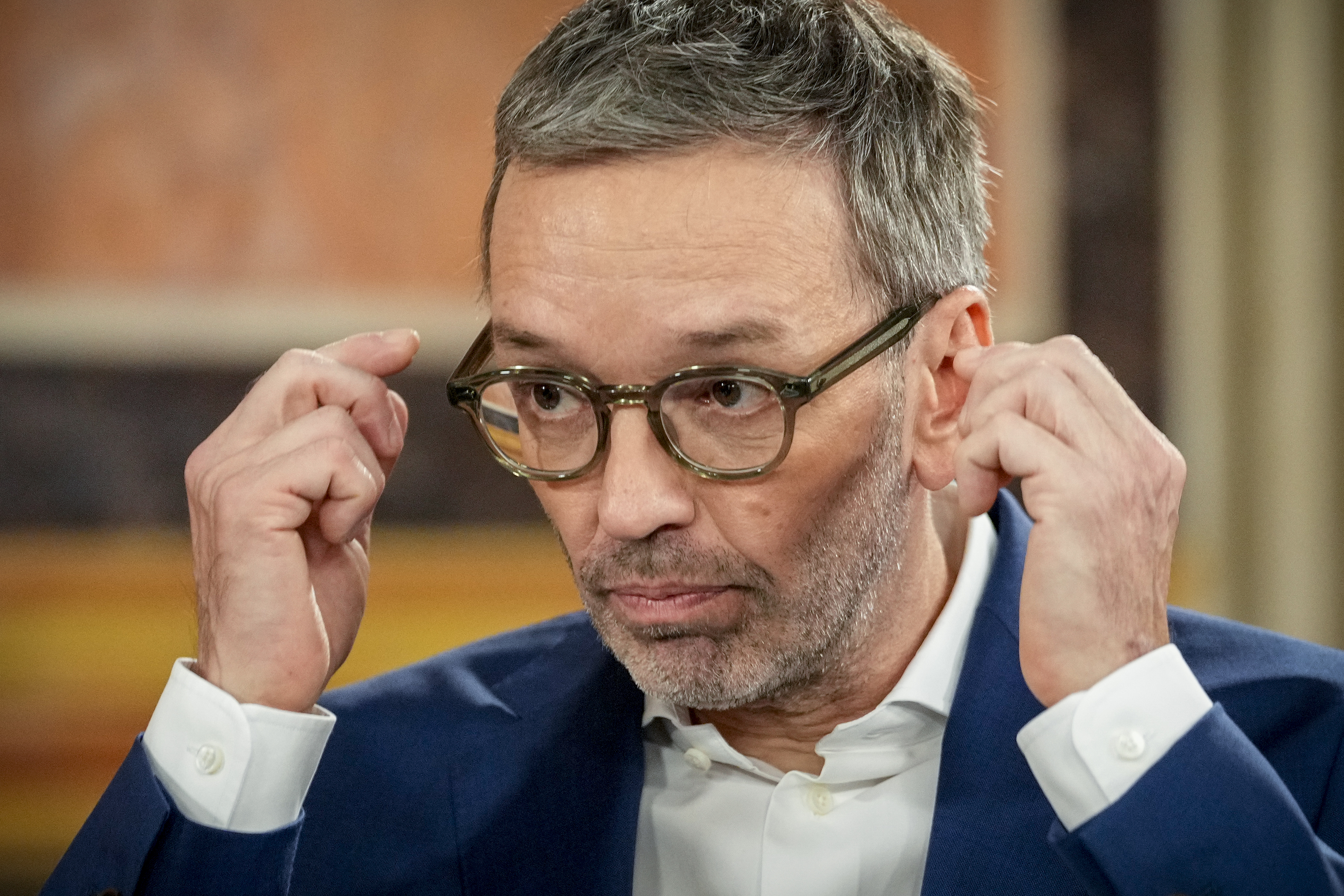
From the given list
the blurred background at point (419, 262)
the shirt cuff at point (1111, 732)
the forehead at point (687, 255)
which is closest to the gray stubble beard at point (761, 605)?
the forehead at point (687, 255)

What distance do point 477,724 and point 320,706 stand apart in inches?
8.6

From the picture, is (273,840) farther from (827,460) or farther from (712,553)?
(827,460)

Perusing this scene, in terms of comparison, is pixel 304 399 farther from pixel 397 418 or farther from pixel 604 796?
pixel 604 796

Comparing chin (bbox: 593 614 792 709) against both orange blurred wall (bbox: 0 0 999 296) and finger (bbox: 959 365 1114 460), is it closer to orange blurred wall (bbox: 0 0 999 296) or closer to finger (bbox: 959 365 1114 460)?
finger (bbox: 959 365 1114 460)

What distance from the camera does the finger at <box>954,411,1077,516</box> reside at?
1437mm

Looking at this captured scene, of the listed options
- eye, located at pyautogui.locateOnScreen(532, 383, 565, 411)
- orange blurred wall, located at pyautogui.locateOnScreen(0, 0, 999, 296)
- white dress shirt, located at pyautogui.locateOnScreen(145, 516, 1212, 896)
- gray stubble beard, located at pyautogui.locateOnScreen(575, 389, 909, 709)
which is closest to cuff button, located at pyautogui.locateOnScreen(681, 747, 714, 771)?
white dress shirt, located at pyautogui.locateOnScreen(145, 516, 1212, 896)

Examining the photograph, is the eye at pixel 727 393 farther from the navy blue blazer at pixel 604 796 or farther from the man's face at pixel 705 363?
the navy blue blazer at pixel 604 796

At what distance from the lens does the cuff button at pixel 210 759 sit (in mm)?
1595

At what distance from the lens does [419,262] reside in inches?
181

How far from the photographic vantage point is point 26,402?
436 centimetres

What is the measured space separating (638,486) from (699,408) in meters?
0.12

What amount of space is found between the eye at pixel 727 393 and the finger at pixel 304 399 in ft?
1.46

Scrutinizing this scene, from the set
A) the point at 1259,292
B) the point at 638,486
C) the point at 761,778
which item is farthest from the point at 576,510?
the point at 1259,292

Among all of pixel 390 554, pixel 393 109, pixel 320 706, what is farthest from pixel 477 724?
pixel 393 109
